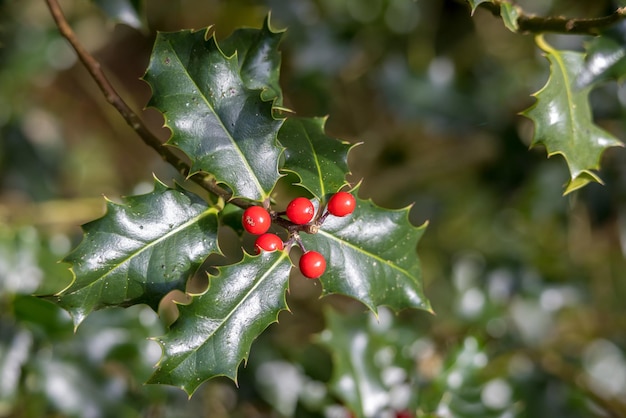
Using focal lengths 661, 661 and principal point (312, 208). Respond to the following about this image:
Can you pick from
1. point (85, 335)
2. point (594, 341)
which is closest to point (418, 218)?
point (594, 341)

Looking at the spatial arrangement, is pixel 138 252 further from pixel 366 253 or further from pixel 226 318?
pixel 366 253

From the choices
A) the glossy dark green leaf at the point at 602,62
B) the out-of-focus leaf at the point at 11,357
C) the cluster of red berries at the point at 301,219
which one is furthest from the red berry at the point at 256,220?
the out-of-focus leaf at the point at 11,357

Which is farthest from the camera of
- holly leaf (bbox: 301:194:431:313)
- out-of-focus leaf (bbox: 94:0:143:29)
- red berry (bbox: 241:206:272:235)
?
out-of-focus leaf (bbox: 94:0:143:29)

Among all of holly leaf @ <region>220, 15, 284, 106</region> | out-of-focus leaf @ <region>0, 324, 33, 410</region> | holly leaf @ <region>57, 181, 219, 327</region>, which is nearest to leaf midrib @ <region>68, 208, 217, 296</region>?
holly leaf @ <region>57, 181, 219, 327</region>

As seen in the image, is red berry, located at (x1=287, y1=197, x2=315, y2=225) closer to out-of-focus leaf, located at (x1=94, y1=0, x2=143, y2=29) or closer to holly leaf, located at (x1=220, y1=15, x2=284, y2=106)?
holly leaf, located at (x1=220, y1=15, x2=284, y2=106)

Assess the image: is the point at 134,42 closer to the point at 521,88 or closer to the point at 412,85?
the point at 412,85

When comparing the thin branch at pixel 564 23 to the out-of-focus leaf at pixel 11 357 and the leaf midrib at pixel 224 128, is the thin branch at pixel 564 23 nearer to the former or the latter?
the leaf midrib at pixel 224 128
